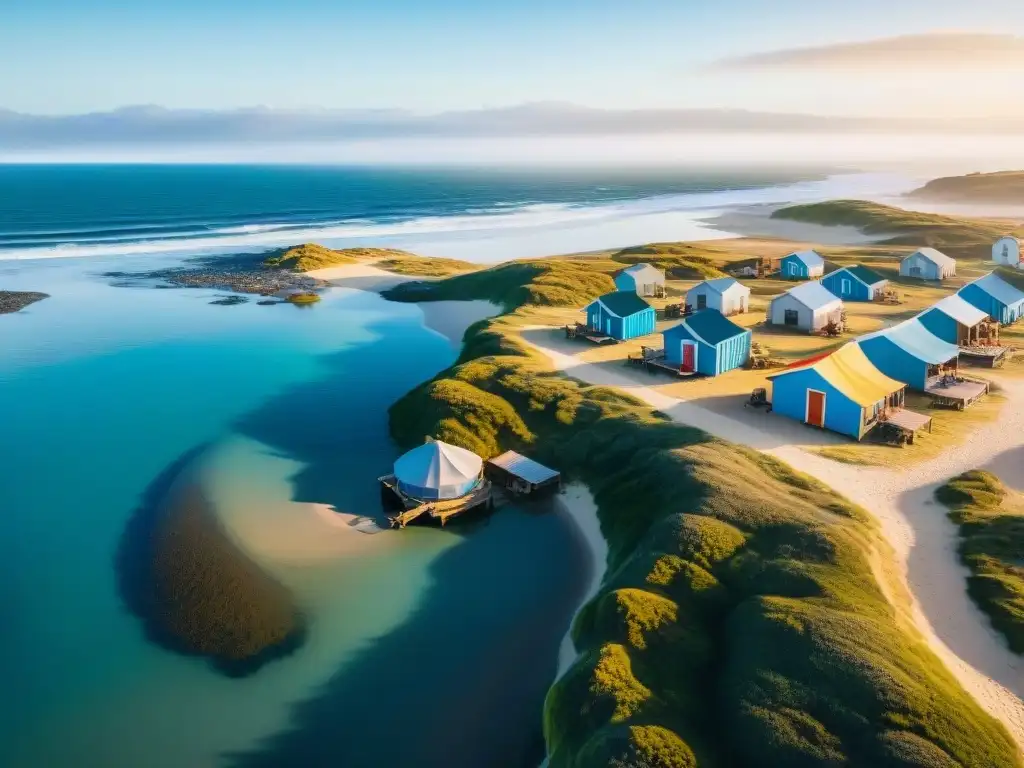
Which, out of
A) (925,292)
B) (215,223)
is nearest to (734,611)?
(925,292)

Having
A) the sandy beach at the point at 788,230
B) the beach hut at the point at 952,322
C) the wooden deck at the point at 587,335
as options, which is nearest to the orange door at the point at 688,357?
the wooden deck at the point at 587,335

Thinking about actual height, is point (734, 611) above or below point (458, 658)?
above

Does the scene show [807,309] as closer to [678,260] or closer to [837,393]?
[837,393]

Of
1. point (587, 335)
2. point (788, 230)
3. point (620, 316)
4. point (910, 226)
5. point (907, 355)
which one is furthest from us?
point (788, 230)

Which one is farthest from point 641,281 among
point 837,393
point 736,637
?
point 736,637

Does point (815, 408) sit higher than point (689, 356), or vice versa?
point (689, 356)

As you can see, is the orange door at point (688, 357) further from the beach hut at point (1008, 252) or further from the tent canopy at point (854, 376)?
the beach hut at point (1008, 252)

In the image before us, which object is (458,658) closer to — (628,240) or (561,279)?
(561,279)
